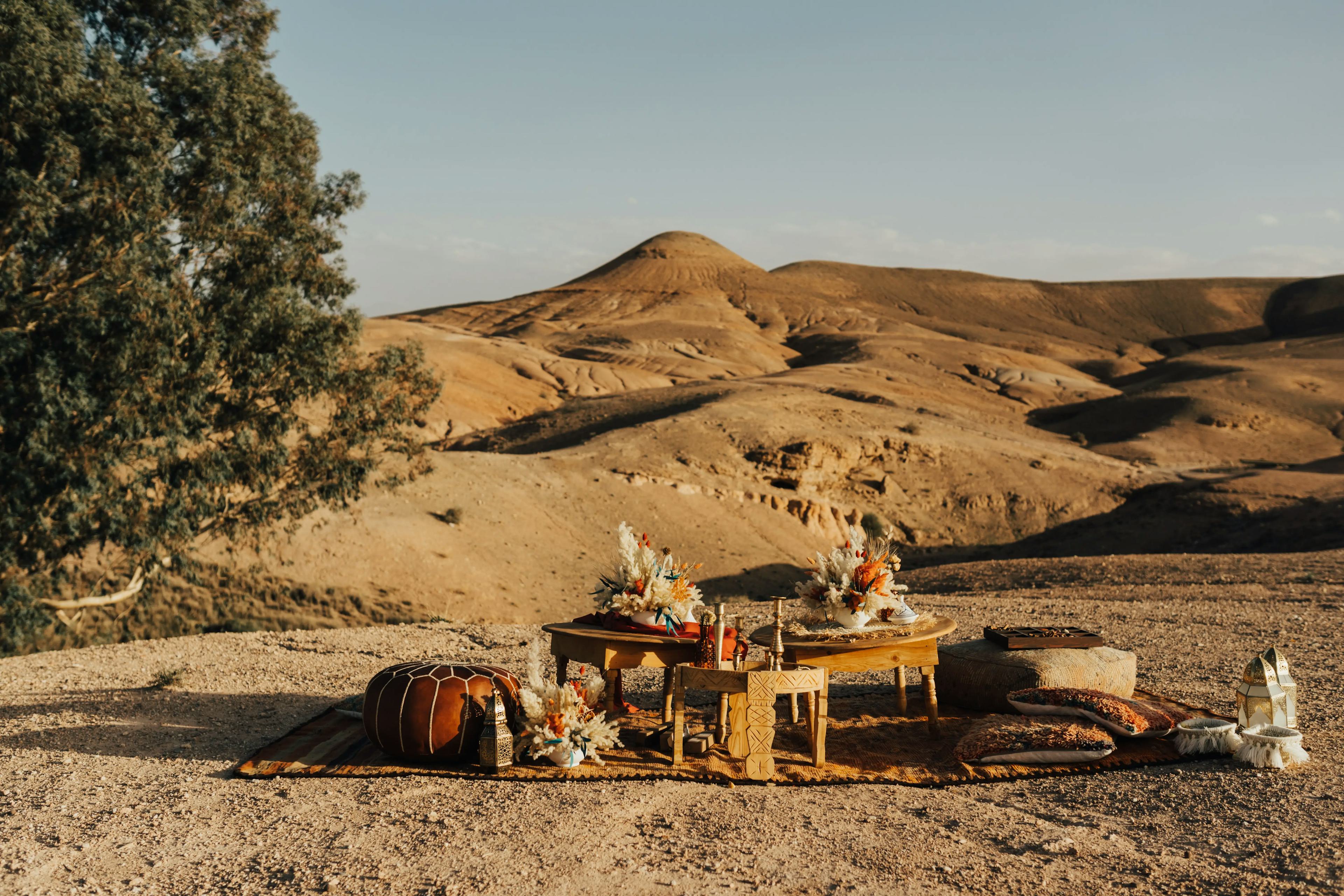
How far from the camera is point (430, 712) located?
6.66 meters

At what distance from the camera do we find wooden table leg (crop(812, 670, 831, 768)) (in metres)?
6.59

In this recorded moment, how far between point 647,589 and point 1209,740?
152 inches

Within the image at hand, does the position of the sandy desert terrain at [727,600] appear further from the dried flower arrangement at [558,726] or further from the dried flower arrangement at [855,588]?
the dried flower arrangement at [855,588]

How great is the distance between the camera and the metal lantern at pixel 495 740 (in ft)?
21.6

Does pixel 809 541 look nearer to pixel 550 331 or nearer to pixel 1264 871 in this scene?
pixel 1264 871

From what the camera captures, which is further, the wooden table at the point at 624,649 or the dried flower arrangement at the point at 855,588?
the dried flower arrangement at the point at 855,588

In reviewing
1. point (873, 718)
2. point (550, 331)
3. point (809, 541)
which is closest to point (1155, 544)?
point (809, 541)

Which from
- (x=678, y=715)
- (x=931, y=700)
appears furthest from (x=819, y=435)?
(x=678, y=715)

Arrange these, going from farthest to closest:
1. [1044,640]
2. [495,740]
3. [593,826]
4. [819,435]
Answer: [819,435] → [1044,640] → [495,740] → [593,826]

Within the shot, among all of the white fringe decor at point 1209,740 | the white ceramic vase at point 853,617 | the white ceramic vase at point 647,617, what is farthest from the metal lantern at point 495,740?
the white fringe decor at point 1209,740

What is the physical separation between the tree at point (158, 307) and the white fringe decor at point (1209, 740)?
12.2m

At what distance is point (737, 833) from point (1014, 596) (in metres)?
11.6

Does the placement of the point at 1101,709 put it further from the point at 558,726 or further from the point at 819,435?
the point at 819,435

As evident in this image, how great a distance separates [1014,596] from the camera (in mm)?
15922
